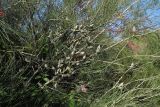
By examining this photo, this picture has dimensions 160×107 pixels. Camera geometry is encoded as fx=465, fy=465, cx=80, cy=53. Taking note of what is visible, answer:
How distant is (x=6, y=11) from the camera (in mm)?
3416

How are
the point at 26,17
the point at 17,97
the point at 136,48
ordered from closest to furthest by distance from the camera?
1. the point at 17,97
2. the point at 26,17
3. the point at 136,48

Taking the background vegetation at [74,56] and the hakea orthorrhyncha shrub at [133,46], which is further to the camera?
the hakea orthorrhyncha shrub at [133,46]

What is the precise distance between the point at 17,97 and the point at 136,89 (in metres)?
0.85

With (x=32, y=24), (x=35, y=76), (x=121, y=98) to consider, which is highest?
(x=32, y=24)

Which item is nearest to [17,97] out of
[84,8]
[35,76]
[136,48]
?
[35,76]

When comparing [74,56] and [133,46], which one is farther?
[133,46]

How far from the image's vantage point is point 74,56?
3.34 metres

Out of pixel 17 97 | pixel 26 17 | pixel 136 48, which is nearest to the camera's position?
pixel 17 97

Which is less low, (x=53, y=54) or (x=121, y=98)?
(x=53, y=54)

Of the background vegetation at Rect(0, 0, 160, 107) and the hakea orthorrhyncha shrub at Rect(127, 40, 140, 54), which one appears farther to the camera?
the hakea orthorrhyncha shrub at Rect(127, 40, 140, 54)

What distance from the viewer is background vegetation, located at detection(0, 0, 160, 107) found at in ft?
10.6

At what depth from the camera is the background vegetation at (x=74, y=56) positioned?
3219 millimetres

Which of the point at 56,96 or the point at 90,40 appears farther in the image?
the point at 90,40

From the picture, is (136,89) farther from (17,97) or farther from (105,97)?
(17,97)
